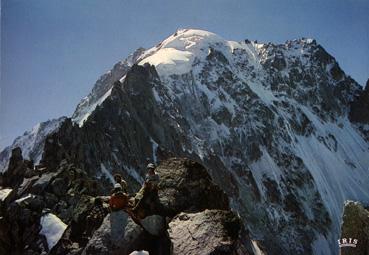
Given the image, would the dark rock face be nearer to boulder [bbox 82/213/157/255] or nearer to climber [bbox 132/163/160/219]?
climber [bbox 132/163/160/219]

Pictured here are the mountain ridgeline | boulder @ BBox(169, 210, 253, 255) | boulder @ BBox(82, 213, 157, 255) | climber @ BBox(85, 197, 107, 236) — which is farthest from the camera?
the mountain ridgeline

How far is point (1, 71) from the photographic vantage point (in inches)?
547

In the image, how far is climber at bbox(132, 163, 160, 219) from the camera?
1538cm

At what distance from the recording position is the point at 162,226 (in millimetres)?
14641

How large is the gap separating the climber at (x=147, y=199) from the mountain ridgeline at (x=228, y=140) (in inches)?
1946

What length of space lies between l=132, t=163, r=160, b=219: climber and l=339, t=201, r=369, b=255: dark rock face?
8.29 metres

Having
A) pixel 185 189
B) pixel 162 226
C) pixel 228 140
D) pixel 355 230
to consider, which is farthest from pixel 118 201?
pixel 228 140

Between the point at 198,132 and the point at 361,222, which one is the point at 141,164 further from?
the point at 361,222

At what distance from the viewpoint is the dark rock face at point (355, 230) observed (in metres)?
21.1

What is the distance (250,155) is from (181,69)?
31.7 metres

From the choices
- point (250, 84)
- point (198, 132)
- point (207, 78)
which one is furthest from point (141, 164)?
point (250, 84)

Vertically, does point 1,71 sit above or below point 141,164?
below

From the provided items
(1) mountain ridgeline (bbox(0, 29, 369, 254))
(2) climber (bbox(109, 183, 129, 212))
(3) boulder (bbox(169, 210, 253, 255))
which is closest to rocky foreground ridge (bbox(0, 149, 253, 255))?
(3) boulder (bbox(169, 210, 253, 255))

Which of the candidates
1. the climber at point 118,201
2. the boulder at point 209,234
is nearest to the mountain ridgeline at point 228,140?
the climber at point 118,201
